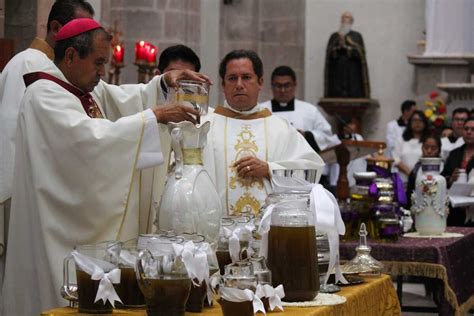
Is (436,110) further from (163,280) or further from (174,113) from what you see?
(163,280)

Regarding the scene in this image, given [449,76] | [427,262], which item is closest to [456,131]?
[449,76]

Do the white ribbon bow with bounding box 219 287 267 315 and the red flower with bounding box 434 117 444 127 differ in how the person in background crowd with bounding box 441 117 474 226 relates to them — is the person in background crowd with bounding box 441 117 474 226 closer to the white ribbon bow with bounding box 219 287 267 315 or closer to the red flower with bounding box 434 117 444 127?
the red flower with bounding box 434 117 444 127

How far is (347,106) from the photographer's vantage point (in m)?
17.2

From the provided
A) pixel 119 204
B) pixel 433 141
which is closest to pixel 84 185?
pixel 119 204

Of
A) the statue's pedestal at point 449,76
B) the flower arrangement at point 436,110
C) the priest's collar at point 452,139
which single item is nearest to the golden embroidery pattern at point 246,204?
the priest's collar at point 452,139

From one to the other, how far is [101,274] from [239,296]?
0.40 m

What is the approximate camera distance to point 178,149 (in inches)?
146

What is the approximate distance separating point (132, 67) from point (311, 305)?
27.7 feet

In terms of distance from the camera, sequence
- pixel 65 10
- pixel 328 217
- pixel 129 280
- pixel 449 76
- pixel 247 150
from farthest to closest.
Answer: pixel 449 76 → pixel 247 150 → pixel 65 10 → pixel 328 217 → pixel 129 280

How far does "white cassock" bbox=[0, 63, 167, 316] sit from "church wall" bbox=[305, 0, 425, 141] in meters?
13.3

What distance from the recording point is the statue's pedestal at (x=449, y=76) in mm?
16000

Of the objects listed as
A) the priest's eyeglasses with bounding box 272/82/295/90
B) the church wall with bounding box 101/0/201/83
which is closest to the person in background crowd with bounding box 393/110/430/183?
the church wall with bounding box 101/0/201/83

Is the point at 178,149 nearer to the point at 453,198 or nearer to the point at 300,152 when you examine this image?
the point at 300,152

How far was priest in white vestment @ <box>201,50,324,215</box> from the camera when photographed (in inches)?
211
